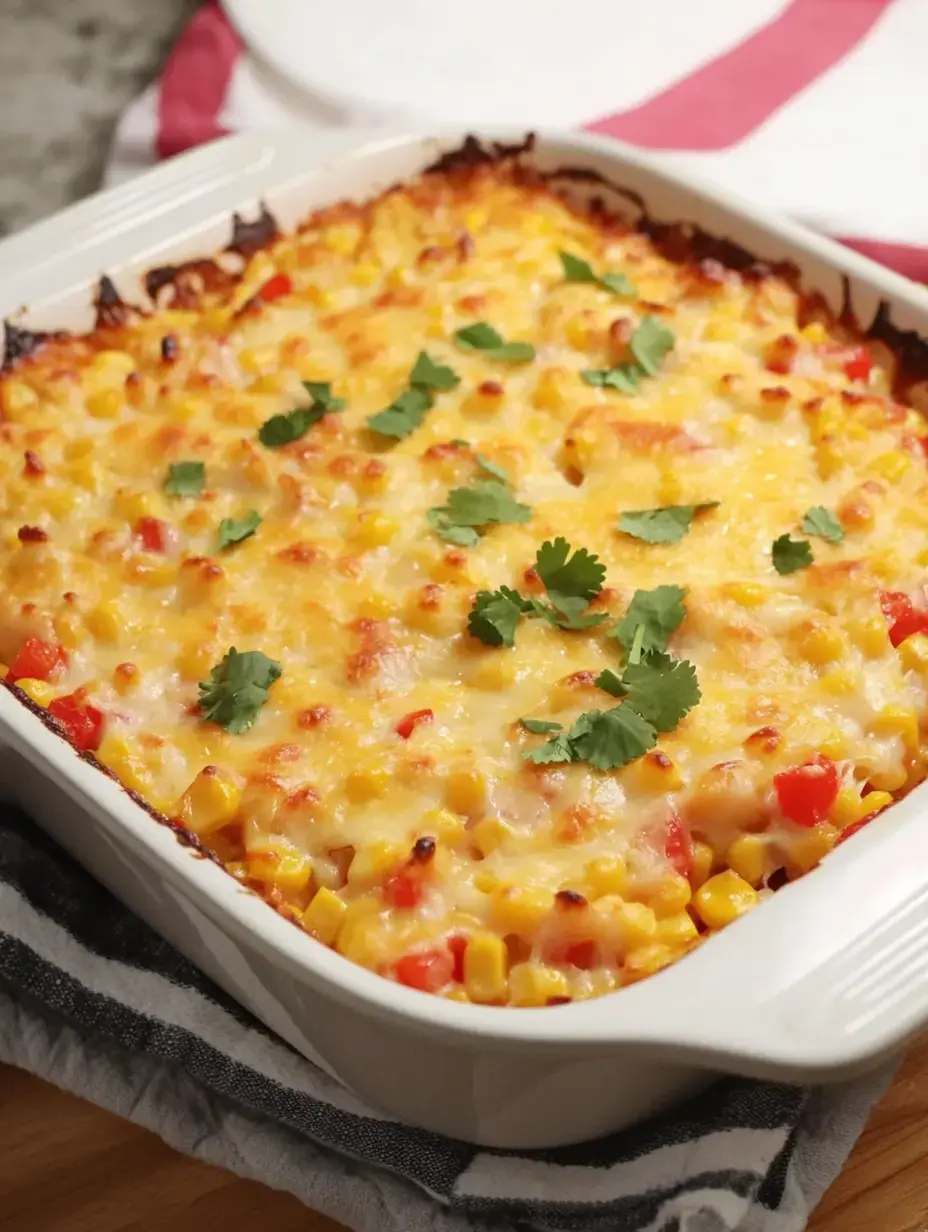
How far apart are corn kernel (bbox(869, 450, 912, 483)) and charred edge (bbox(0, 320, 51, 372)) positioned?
4.25 feet

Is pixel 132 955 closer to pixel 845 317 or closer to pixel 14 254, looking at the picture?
pixel 14 254

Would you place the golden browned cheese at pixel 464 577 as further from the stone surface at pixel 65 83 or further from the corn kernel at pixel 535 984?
the stone surface at pixel 65 83

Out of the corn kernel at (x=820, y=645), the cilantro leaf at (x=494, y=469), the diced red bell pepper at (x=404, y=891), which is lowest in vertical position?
the diced red bell pepper at (x=404, y=891)

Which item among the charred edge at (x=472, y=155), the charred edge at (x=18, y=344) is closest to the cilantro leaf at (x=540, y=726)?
the charred edge at (x=18, y=344)

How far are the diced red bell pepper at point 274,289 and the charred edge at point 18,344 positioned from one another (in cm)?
36

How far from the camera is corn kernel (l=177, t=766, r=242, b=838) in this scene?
1.69 metres

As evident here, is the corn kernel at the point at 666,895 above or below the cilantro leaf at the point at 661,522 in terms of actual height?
below

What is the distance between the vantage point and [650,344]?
232 centimetres

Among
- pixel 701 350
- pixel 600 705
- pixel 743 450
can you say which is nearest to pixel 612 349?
pixel 701 350

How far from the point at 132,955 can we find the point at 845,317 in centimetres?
146

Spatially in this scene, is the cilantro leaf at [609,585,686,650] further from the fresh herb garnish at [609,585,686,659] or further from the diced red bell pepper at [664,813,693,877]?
the diced red bell pepper at [664,813,693,877]

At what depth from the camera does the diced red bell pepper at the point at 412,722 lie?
5.77 feet

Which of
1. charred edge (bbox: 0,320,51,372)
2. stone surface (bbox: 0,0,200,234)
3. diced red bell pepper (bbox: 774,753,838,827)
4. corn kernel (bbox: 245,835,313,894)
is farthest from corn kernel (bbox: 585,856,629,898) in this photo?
stone surface (bbox: 0,0,200,234)

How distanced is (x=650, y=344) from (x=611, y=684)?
2.41 ft
